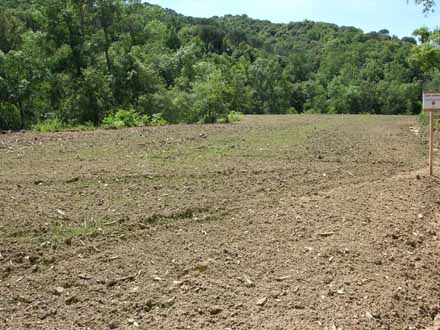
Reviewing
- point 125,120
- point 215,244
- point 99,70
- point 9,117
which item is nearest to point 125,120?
point 125,120

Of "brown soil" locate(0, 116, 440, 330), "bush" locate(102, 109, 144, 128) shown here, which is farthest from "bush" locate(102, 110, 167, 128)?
"brown soil" locate(0, 116, 440, 330)

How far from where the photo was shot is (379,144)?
9.70m

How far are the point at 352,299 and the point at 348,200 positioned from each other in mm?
2258

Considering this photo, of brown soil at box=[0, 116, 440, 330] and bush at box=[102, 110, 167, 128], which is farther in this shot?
bush at box=[102, 110, 167, 128]

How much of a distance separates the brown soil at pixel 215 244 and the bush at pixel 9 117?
8593mm

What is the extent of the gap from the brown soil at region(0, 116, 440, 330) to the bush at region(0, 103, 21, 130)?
8593 mm

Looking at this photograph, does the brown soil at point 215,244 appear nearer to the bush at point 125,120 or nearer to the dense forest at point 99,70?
the bush at point 125,120

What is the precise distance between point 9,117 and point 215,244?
13374mm

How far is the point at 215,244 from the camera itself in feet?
12.6

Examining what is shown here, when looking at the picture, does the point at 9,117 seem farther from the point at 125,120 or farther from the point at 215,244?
the point at 215,244

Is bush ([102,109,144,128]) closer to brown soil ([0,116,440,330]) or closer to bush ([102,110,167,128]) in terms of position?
bush ([102,110,167,128])

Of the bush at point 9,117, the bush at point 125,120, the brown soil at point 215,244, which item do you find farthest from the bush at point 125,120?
the brown soil at point 215,244

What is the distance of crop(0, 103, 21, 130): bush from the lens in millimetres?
14656

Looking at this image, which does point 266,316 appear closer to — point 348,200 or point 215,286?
point 215,286
